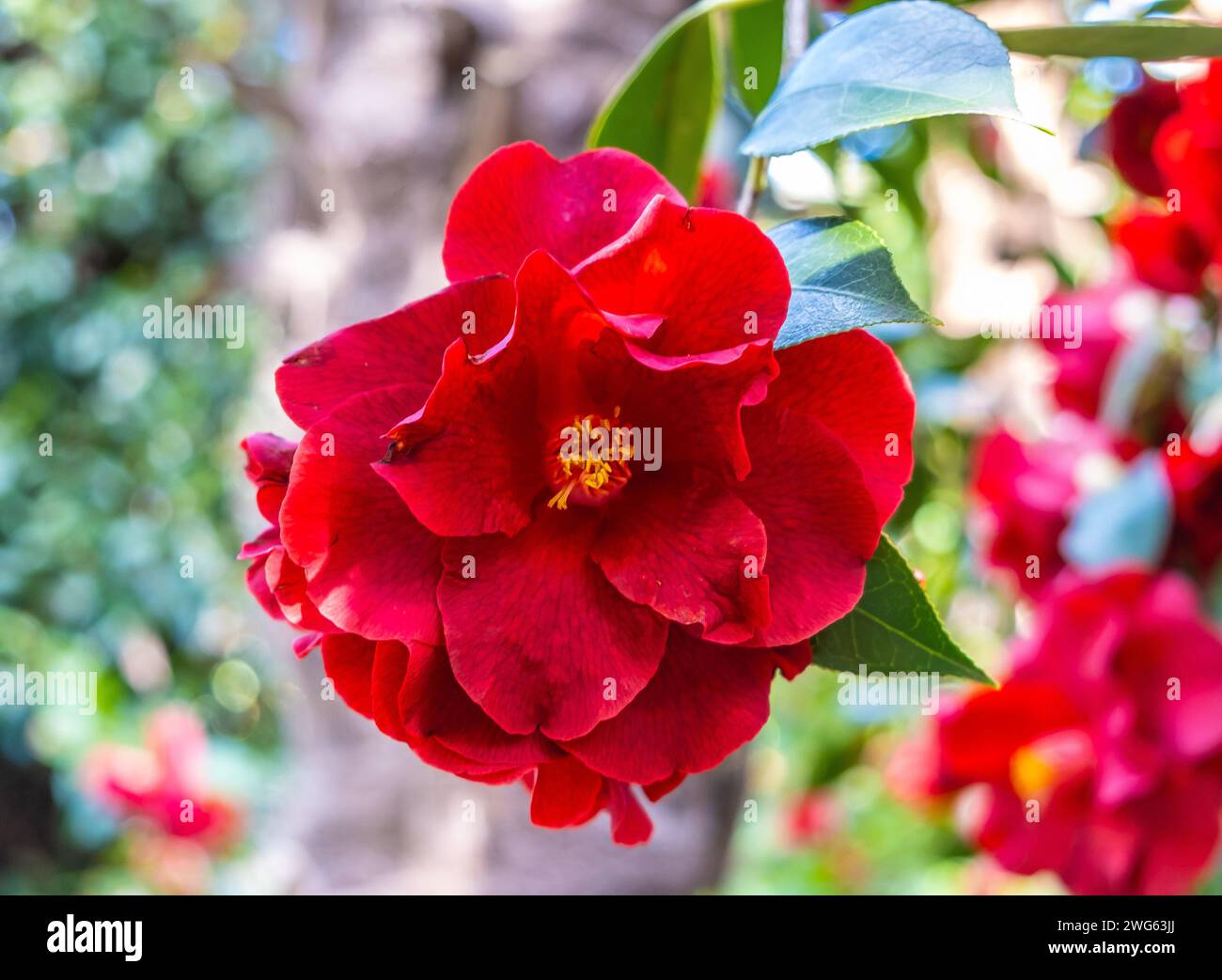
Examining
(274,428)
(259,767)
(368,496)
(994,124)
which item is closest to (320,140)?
(274,428)

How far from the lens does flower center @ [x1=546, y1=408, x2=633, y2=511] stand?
A: 1.32ft

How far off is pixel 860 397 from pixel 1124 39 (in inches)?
9.1

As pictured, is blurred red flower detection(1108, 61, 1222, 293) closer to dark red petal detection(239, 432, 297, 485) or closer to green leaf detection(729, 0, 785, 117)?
green leaf detection(729, 0, 785, 117)

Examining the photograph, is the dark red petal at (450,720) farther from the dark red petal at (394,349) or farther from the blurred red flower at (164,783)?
the blurred red flower at (164,783)

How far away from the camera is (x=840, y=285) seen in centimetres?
39

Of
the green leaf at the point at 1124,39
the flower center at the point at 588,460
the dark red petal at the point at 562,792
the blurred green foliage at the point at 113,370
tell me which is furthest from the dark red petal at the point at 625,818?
the blurred green foliage at the point at 113,370

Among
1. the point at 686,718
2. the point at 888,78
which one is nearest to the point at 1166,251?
the point at 888,78

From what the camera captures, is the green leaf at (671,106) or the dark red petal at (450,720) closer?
the dark red petal at (450,720)

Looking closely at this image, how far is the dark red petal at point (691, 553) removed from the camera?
365 mm

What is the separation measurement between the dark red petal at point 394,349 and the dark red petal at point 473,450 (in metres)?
0.02

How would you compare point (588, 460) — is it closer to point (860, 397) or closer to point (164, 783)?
point (860, 397)
